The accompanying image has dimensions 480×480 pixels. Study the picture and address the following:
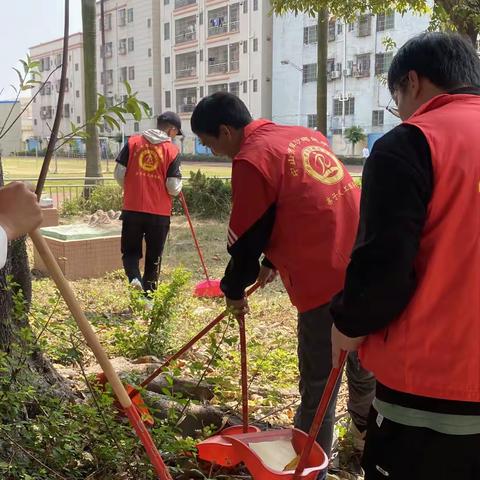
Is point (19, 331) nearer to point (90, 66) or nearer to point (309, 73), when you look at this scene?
point (90, 66)

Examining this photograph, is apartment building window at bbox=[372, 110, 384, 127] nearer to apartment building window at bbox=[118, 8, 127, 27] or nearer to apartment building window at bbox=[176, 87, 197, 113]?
apartment building window at bbox=[176, 87, 197, 113]

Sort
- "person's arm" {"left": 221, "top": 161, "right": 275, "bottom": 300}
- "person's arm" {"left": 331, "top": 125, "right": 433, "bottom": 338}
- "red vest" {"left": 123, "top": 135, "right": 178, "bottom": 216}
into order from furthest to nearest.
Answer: "red vest" {"left": 123, "top": 135, "right": 178, "bottom": 216} < "person's arm" {"left": 221, "top": 161, "right": 275, "bottom": 300} < "person's arm" {"left": 331, "top": 125, "right": 433, "bottom": 338}

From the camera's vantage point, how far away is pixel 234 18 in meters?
42.7

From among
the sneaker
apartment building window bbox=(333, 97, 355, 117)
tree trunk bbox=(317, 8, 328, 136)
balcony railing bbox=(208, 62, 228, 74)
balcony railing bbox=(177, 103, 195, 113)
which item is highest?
balcony railing bbox=(208, 62, 228, 74)

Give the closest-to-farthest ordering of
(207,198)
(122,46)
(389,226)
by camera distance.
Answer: (389,226)
(207,198)
(122,46)

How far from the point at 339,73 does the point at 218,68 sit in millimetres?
11434

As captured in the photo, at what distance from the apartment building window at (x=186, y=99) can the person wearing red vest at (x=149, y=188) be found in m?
42.4

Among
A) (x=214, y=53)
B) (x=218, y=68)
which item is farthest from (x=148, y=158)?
(x=214, y=53)

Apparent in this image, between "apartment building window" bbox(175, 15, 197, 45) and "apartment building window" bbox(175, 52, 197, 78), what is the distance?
3.63 feet

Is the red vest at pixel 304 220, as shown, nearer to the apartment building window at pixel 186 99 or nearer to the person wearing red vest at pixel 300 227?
the person wearing red vest at pixel 300 227

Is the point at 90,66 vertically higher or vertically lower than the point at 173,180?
higher

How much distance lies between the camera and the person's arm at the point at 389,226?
143 centimetres

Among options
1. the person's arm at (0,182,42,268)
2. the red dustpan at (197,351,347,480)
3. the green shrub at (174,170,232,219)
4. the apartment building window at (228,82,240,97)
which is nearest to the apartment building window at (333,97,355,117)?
the apartment building window at (228,82,240,97)

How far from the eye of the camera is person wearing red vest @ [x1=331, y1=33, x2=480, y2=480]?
1.44 m
